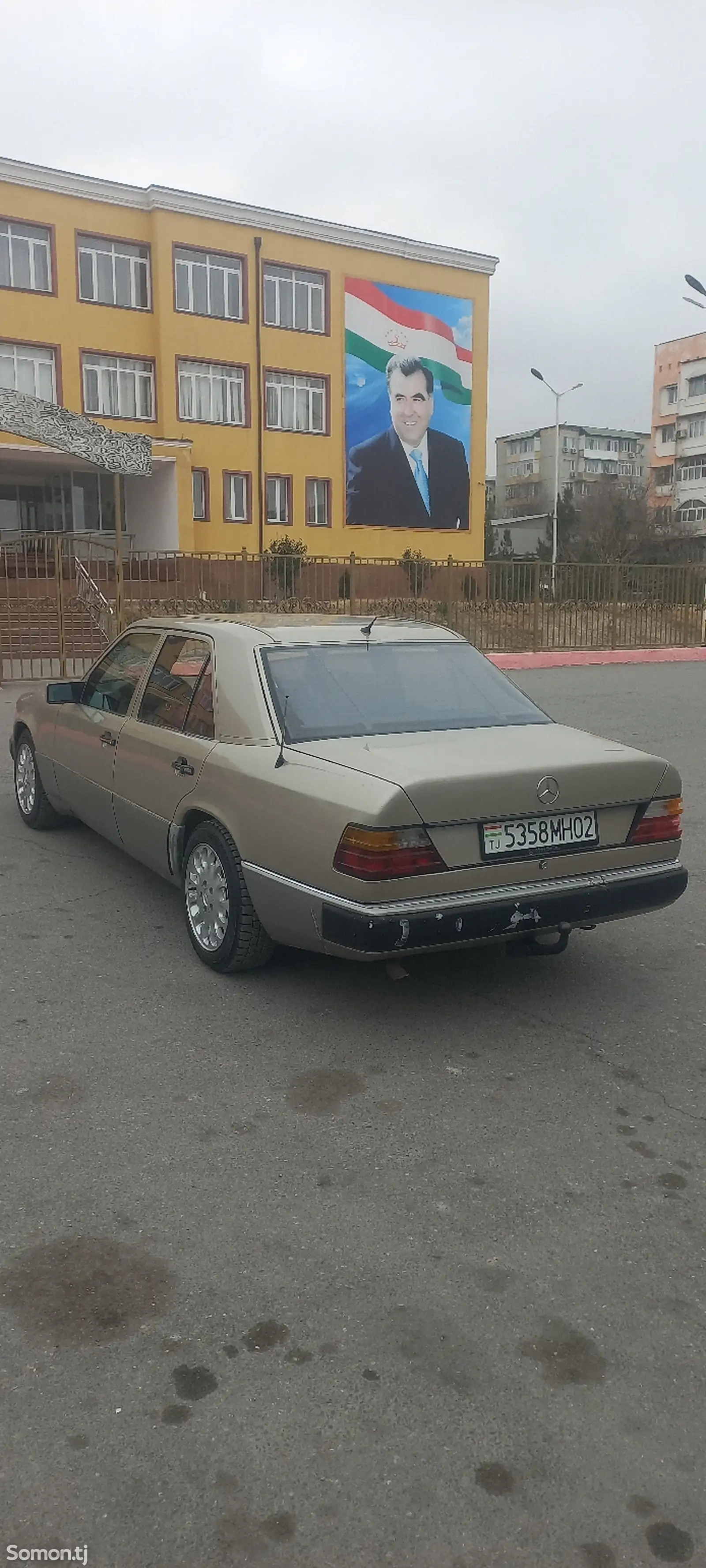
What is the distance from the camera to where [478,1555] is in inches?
77.1

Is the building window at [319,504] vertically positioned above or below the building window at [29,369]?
below

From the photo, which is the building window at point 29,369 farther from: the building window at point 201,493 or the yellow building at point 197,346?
the building window at point 201,493

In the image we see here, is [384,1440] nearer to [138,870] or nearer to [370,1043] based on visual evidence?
[370,1043]

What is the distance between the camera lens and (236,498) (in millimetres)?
34312

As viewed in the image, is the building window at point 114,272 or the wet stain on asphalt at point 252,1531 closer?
the wet stain on asphalt at point 252,1531

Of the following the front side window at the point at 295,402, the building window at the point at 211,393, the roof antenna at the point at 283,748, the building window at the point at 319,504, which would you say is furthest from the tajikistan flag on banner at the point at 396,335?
the roof antenna at the point at 283,748

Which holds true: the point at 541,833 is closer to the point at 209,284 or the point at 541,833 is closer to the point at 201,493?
the point at 201,493

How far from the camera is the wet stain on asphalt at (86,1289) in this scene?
2545 mm

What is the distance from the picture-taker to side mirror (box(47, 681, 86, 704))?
637 centimetres

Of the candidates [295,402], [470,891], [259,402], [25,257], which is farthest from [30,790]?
[295,402]

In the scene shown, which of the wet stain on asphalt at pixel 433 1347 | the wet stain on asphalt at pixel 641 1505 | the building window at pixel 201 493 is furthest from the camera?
the building window at pixel 201 493

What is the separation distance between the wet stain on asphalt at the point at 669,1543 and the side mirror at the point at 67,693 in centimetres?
513

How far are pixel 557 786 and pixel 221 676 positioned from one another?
160 cm

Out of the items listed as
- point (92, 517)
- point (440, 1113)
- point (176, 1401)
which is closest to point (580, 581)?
point (92, 517)
